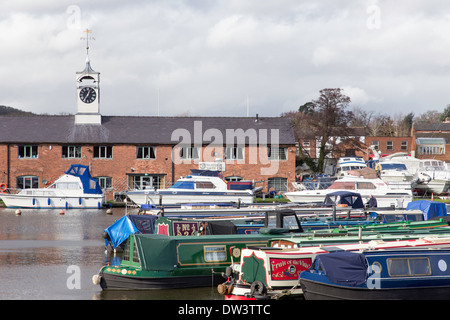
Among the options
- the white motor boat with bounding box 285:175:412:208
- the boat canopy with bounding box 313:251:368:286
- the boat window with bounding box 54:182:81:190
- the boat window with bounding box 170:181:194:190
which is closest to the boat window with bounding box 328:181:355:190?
the white motor boat with bounding box 285:175:412:208

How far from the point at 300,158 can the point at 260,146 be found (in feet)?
43.7

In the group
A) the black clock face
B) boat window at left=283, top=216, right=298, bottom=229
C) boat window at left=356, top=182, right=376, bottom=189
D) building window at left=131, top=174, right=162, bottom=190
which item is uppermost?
the black clock face

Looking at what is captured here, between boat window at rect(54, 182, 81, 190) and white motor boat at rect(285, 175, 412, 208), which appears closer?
white motor boat at rect(285, 175, 412, 208)

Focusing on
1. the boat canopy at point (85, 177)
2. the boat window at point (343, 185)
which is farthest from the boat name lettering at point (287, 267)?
the boat canopy at point (85, 177)

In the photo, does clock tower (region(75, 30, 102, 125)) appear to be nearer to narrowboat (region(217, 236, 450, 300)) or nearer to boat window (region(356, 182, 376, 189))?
boat window (region(356, 182, 376, 189))

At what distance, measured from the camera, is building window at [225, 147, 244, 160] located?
5434 centimetres

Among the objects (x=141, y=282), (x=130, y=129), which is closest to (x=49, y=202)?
(x=130, y=129)

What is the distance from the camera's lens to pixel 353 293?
14.8 m

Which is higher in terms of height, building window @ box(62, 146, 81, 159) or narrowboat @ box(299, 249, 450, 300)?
building window @ box(62, 146, 81, 159)

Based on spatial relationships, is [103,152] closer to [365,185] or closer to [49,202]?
[49,202]

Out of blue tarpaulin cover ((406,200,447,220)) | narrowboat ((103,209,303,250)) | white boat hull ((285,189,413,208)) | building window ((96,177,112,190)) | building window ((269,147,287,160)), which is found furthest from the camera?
building window ((269,147,287,160))

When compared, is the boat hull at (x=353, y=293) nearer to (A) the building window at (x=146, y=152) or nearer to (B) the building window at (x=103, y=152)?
(A) the building window at (x=146, y=152)

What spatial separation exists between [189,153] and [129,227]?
97.9 ft
